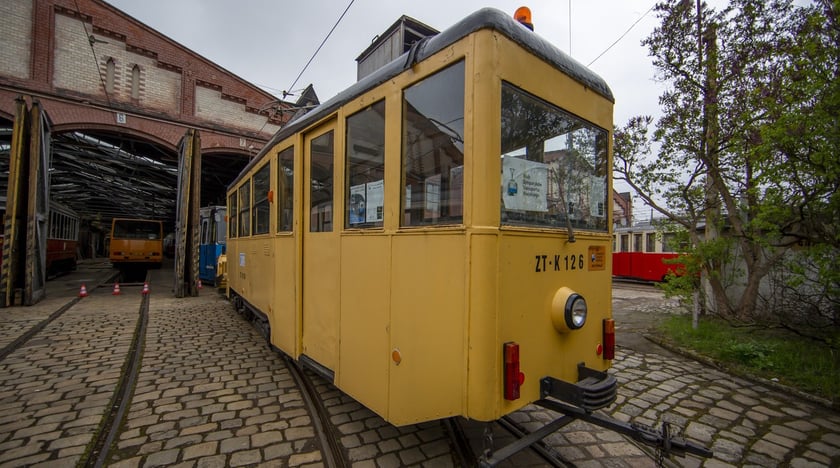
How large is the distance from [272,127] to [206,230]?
5.71 meters

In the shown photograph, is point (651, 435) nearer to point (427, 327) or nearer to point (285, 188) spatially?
point (427, 327)

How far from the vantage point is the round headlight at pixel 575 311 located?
2.40 meters

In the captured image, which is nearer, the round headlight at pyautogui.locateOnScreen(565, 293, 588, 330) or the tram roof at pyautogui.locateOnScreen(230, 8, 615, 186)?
the tram roof at pyautogui.locateOnScreen(230, 8, 615, 186)

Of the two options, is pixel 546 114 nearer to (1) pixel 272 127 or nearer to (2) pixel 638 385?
(2) pixel 638 385

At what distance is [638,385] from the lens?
13.9ft

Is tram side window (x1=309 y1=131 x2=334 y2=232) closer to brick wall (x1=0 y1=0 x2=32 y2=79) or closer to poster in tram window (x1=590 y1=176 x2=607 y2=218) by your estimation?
poster in tram window (x1=590 y1=176 x2=607 y2=218)

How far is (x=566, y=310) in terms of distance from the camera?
239cm

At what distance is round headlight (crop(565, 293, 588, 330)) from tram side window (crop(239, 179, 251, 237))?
5405mm

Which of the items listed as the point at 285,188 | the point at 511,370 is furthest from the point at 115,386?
the point at 511,370

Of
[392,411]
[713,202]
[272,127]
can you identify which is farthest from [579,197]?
[272,127]

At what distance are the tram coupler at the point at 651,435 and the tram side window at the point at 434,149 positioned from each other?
1447 mm

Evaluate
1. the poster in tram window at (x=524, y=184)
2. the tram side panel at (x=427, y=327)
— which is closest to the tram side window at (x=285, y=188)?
the tram side panel at (x=427, y=327)

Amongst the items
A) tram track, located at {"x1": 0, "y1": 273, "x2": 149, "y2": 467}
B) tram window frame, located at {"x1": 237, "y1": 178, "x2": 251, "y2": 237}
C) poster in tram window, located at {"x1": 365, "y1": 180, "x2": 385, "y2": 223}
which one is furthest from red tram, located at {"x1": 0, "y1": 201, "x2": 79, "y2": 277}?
poster in tram window, located at {"x1": 365, "y1": 180, "x2": 385, "y2": 223}

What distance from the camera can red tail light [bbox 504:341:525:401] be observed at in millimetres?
2086
